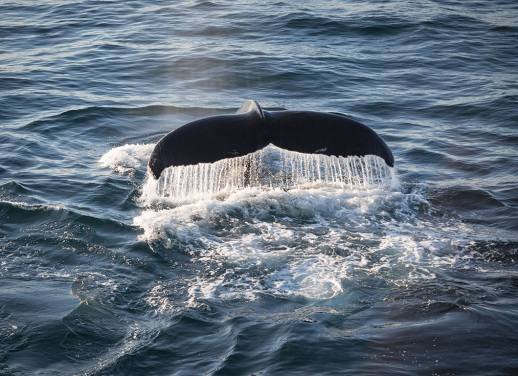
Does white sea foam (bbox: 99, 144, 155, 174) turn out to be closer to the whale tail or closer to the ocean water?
the ocean water

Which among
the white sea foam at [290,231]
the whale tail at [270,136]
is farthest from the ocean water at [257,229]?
the whale tail at [270,136]

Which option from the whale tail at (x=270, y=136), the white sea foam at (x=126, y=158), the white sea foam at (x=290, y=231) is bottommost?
the white sea foam at (x=290, y=231)

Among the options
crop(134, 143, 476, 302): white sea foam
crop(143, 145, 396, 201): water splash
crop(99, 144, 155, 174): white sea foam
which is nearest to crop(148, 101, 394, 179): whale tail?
crop(134, 143, 476, 302): white sea foam

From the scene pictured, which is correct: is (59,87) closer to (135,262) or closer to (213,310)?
(135,262)

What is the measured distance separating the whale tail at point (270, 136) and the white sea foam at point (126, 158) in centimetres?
321

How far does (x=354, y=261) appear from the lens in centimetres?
900

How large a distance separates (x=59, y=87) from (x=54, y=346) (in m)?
10.4

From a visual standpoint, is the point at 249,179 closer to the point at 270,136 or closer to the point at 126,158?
the point at 270,136

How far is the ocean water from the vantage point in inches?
292

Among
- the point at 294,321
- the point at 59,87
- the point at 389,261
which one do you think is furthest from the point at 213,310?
the point at 59,87

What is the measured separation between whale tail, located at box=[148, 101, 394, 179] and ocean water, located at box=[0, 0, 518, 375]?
102 centimetres

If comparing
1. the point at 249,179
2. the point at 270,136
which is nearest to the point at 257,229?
the point at 270,136

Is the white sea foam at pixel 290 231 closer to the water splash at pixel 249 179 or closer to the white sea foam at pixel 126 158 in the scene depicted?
the water splash at pixel 249 179

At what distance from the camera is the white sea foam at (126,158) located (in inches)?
486
